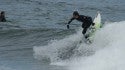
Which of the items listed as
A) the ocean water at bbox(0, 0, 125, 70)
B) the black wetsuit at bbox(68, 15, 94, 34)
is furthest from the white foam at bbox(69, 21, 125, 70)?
the black wetsuit at bbox(68, 15, 94, 34)

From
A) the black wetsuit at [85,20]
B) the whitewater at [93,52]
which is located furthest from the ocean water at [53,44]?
the black wetsuit at [85,20]

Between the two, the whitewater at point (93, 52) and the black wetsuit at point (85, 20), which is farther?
the black wetsuit at point (85, 20)

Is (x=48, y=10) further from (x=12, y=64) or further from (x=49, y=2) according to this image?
(x=12, y=64)

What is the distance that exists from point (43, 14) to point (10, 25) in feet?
21.5

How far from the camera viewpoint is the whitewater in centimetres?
1738

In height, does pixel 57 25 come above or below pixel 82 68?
below

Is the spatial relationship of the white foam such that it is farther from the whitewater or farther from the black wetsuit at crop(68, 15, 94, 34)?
the black wetsuit at crop(68, 15, 94, 34)

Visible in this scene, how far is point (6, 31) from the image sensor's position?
89.6 ft

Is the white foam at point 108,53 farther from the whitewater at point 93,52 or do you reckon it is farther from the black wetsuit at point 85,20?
the black wetsuit at point 85,20

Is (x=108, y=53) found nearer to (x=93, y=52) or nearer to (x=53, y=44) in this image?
(x=93, y=52)

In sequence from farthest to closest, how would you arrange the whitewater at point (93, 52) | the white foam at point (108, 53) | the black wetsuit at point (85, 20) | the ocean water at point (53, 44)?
the black wetsuit at point (85, 20)
the ocean water at point (53, 44)
the whitewater at point (93, 52)
the white foam at point (108, 53)

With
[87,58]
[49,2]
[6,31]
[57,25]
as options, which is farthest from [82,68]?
[49,2]

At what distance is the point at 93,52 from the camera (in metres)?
19.4

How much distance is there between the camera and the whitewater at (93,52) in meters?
17.4
